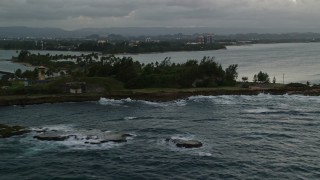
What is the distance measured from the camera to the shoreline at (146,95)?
64.2 meters

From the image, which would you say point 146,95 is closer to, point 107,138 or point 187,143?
point 107,138

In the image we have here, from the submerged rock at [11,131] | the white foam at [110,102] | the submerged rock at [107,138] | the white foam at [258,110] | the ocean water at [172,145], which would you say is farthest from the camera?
the white foam at [110,102]

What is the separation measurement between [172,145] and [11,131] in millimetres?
16547

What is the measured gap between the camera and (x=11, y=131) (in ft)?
145

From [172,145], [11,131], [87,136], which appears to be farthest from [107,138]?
[11,131]

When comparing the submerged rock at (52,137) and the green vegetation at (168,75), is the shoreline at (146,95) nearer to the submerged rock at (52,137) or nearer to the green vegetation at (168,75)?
the green vegetation at (168,75)

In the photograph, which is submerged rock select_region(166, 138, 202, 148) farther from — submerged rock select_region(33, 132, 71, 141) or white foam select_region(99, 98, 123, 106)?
white foam select_region(99, 98, 123, 106)

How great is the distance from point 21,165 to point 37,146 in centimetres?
513

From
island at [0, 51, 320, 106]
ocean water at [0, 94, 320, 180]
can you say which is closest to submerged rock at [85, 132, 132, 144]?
ocean water at [0, 94, 320, 180]

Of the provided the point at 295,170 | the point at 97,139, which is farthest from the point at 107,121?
the point at 295,170

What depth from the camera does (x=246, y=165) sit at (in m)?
33.4

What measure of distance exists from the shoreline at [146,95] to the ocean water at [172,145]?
2.50 m

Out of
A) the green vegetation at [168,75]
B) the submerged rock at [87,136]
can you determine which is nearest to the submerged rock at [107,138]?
the submerged rock at [87,136]

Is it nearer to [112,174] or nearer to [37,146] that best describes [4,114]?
[37,146]
